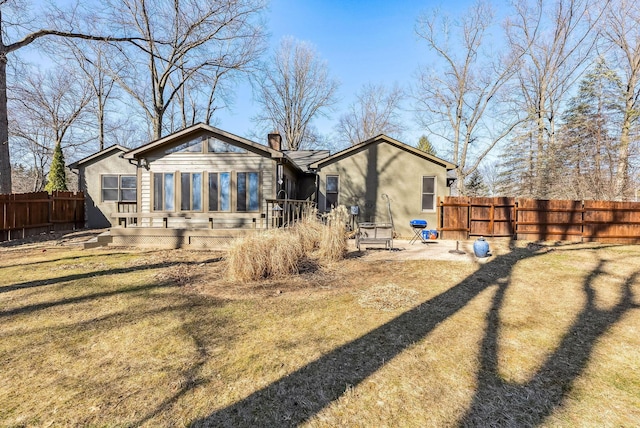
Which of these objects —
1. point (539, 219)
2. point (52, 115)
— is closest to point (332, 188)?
point (539, 219)

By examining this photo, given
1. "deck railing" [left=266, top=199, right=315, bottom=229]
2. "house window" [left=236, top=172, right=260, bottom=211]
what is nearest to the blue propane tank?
"deck railing" [left=266, top=199, right=315, bottom=229]

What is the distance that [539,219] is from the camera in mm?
11250

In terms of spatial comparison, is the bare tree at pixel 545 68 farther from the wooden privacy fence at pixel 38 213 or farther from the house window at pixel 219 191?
the wooden privacy fence at pixel 38 213

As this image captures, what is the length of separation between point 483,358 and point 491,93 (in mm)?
21457

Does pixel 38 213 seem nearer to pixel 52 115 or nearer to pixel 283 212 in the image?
pixel 283 212

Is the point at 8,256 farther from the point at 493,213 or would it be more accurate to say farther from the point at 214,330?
the point at 493,213

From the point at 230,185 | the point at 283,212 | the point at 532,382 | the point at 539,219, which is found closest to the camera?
the point at 532,382

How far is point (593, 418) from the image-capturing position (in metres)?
2.09

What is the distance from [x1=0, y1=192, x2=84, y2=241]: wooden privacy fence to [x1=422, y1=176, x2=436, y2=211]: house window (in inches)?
627

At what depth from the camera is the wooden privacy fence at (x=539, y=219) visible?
35.8ft

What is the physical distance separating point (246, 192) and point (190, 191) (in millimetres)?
2091

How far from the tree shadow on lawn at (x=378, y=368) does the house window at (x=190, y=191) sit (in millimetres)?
8987

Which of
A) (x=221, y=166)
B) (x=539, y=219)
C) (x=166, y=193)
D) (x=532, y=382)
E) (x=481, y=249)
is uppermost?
(x=221, y=166)

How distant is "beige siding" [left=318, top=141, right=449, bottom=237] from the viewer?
42.4 ft
